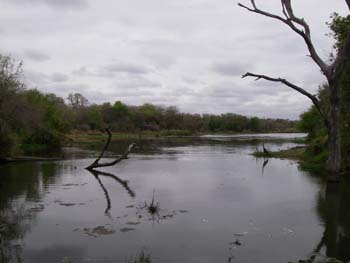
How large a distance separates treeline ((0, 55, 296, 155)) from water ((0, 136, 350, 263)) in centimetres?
1219

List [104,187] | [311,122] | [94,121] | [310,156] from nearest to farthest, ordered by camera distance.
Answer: [104,187] → [310,156] → [311,122] → [94,121]

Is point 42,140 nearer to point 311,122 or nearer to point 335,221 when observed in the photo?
point 311,122

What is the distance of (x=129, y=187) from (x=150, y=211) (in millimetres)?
7117

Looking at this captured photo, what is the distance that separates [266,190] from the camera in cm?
2241

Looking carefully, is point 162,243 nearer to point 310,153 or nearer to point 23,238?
point 23,238

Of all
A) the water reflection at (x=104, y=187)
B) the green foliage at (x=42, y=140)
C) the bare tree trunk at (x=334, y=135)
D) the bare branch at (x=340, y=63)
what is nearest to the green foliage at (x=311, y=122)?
the water reflection at (x=104, y=187)

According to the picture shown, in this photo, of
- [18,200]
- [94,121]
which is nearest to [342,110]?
[18,200]

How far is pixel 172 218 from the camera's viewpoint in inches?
606

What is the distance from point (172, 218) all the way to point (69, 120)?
258 feet

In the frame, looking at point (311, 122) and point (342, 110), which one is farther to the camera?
point (311, 122)

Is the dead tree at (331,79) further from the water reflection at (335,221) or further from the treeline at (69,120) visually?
the treeline at (69,120)

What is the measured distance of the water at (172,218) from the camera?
37.2 feet

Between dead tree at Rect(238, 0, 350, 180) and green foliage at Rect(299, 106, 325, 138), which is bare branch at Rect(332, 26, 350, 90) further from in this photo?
green foliage at Rect(299, 106, 325, 138)

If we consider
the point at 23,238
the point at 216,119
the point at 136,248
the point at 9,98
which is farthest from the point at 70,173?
the point at 216,119
